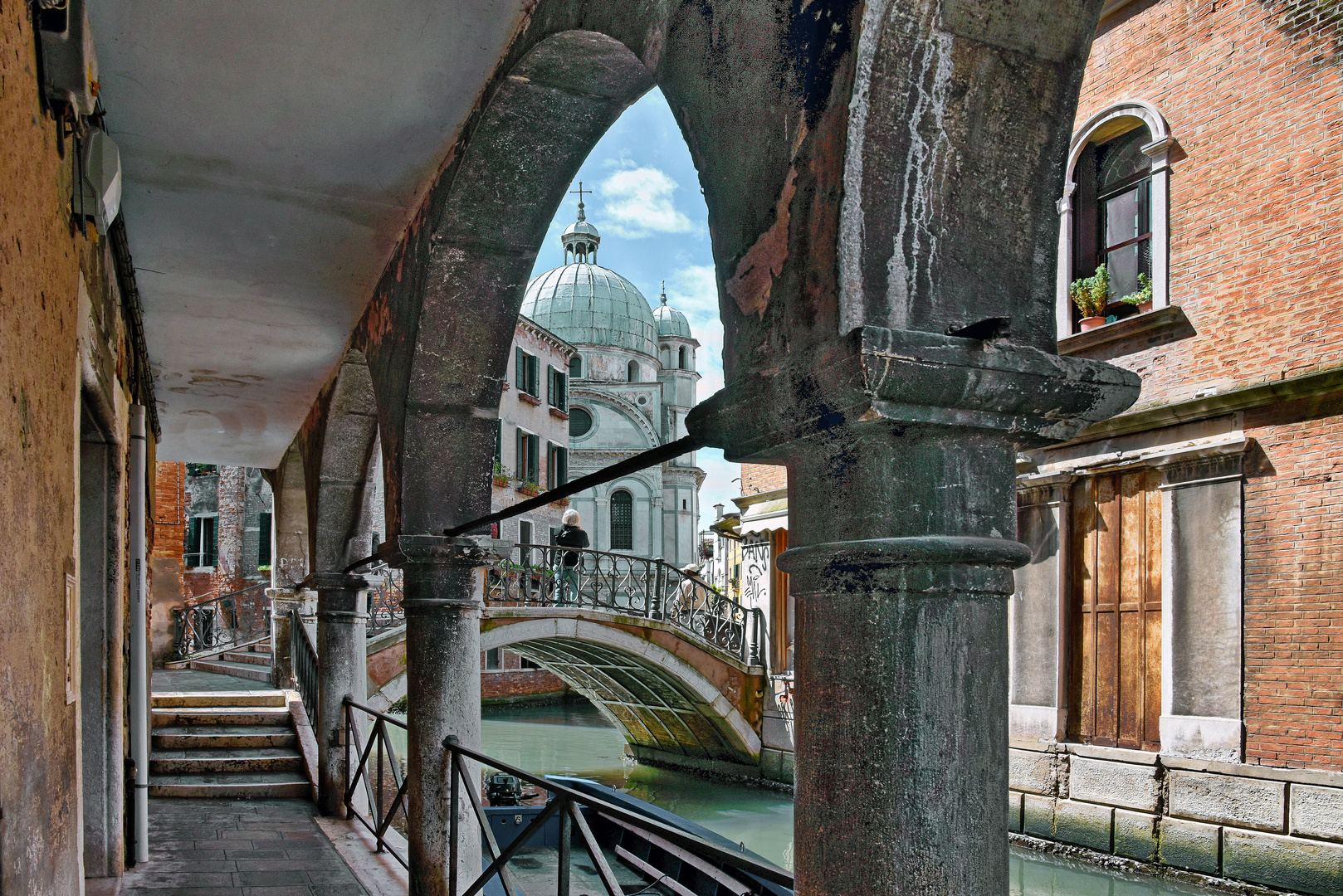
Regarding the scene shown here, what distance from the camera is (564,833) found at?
2.97m

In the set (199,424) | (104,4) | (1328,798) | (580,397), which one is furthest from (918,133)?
(580,397)

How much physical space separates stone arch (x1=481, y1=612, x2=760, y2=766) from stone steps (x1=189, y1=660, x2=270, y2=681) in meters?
2.38

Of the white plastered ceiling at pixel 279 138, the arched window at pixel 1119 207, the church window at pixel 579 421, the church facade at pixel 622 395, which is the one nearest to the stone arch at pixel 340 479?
the white plastered ceiling at pixel 279 138

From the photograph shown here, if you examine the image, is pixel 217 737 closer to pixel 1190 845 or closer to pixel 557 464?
pixel 1190 845

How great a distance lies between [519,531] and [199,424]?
15.6 meters

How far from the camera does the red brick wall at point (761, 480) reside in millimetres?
13773

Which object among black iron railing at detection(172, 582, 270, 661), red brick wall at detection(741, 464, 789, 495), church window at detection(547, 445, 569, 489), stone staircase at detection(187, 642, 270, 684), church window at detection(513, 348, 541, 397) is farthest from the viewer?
church window at detection(547, 445, 569, 489)

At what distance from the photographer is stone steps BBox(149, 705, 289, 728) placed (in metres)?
8.08

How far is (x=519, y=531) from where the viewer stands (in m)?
24.0

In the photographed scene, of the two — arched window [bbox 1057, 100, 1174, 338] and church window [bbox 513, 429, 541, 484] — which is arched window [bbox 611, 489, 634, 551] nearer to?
church window [bbox 513, 429, 541, 484]

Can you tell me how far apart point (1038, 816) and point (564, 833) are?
7.22 m

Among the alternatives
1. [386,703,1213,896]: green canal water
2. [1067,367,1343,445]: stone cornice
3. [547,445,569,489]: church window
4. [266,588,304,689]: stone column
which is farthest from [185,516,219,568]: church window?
[1067,367,1343,445]: stone cornice

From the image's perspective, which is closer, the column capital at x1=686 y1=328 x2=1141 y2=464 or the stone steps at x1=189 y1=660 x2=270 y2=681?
the column capital at x1=686 y1=328 x2=1141 y2=464

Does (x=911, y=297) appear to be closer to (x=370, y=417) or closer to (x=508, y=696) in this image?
(x=370, y=417)
